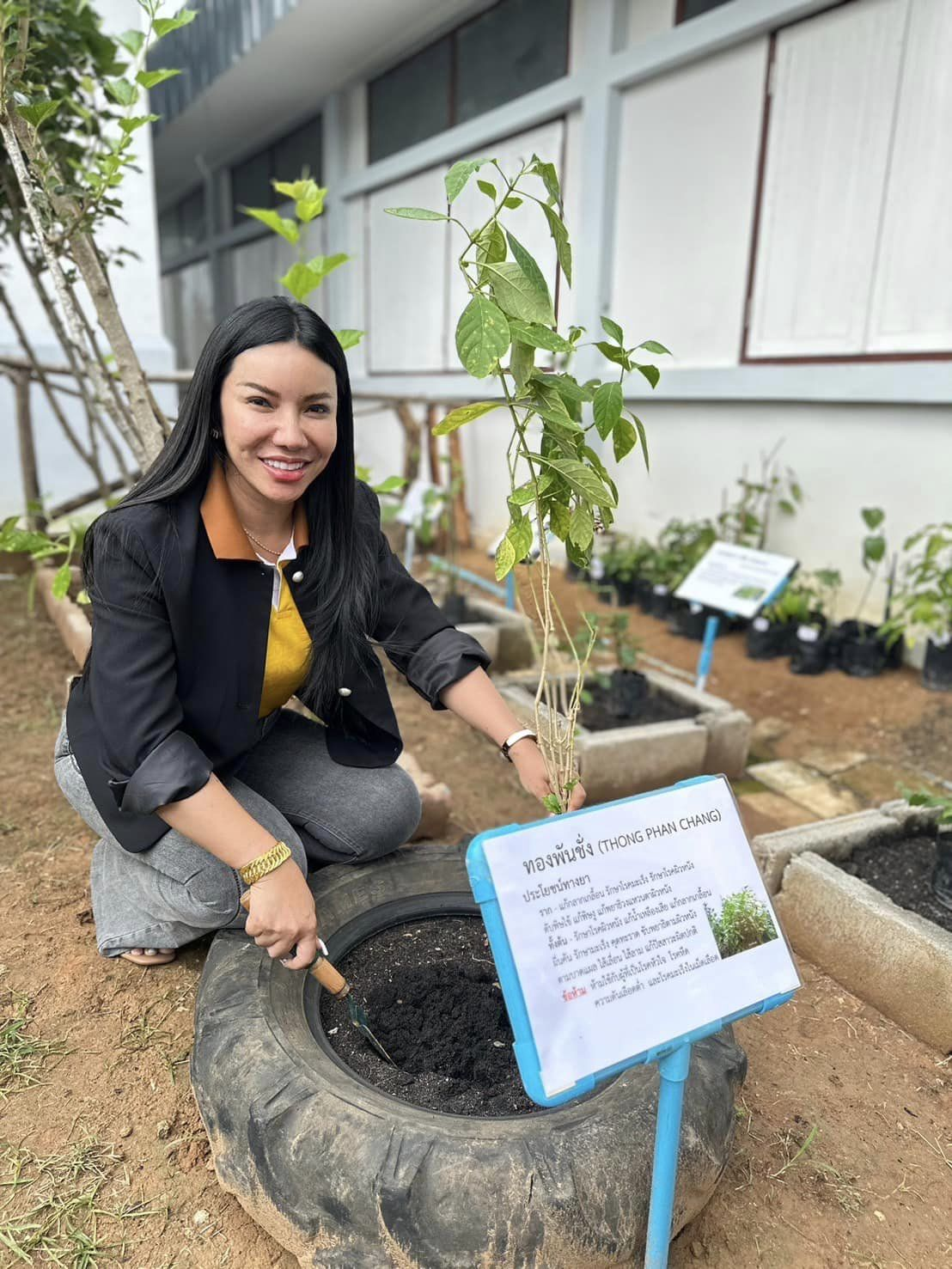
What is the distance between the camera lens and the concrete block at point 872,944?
5.66 feet

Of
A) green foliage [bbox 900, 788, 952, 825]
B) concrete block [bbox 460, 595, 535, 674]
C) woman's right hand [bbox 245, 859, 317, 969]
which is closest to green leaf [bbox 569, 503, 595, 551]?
woman's right hand [bbox 245, 859, 317, 969]

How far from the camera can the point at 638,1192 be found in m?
1.14

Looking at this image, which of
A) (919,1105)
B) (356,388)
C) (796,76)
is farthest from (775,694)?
(356,388)

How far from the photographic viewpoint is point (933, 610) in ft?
12.1

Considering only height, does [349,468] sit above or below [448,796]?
above

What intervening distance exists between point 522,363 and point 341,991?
3.49ft

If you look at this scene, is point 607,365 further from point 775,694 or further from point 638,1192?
point 638,1192

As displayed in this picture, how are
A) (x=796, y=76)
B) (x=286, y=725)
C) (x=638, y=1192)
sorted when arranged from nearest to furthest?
(x=638, y=1192), (x=286, y=725), (x=796, y=76)

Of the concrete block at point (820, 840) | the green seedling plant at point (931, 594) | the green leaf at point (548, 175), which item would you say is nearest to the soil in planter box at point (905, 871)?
the concrete block at point (820, 840)

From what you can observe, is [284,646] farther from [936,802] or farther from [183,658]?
[936,802]

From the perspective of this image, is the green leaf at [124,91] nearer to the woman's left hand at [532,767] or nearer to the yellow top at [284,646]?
the yellow top at [284,646]

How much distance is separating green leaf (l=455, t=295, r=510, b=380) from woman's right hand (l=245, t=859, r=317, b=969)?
834 mm

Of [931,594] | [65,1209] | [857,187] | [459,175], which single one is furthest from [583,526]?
[857,187]

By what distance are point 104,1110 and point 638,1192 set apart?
0.94 m
